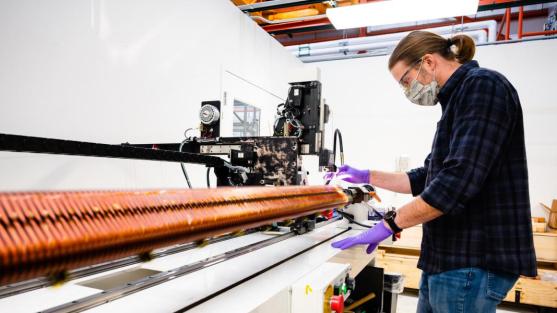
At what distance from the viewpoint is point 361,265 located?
5.93 feet

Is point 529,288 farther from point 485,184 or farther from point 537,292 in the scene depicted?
point 485,184

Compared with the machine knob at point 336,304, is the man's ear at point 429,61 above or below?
above

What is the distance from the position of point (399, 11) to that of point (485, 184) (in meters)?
2.30

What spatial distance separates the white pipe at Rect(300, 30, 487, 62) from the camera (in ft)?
13.9

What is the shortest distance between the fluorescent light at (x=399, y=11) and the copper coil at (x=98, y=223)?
277 centimetres

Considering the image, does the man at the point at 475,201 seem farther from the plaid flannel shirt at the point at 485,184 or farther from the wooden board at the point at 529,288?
the wooden board at the point at 529,288

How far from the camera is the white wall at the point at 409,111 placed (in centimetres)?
405

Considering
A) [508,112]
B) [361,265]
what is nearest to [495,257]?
[508,112]

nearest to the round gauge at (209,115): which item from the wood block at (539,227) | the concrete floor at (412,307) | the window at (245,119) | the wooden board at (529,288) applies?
the window at (245,119)

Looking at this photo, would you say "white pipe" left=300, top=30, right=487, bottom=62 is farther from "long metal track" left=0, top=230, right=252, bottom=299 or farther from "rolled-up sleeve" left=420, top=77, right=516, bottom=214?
"long metal track" left=0, top=230, right=252, bottom=299

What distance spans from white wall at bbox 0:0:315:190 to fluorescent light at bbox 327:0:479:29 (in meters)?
1.18

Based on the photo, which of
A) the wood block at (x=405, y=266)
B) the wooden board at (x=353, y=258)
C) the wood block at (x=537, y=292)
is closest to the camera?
the wooden board at (x=353, y=258)

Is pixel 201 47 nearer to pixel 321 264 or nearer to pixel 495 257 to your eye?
pixel 321 264

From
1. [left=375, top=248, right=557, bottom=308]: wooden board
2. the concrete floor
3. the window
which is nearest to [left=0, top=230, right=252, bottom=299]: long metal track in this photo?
the window
